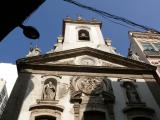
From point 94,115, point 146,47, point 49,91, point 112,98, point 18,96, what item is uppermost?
point 146,47

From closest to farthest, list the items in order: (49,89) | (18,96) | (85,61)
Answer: (18,96)
(49,89)
(85,61)

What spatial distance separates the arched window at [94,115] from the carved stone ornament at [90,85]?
4.45 ft

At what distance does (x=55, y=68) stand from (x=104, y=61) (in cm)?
343

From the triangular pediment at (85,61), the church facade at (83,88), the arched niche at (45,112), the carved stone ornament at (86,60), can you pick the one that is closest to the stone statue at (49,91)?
the church facade at (83,88)

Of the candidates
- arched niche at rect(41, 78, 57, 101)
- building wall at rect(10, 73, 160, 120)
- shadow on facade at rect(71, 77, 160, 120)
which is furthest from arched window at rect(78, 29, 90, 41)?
arched niche at rect(41, 78, 57, 101)

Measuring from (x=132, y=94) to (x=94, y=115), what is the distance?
2957 mm

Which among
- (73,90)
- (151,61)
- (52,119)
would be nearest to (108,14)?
(52,119)

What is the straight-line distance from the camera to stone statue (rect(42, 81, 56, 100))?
14801mm

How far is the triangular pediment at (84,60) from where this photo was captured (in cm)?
1748

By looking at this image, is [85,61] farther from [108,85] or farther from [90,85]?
[108,85]

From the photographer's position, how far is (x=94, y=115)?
14078 millimetres

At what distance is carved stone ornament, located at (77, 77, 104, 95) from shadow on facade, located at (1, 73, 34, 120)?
279 cm

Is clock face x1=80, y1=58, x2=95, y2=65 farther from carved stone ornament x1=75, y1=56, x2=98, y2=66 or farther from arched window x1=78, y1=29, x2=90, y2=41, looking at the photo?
arched window x1=78, y1=29, x2=90, y2=41

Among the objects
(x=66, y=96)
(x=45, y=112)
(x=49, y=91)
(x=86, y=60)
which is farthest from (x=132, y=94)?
(x=45, y=112)
